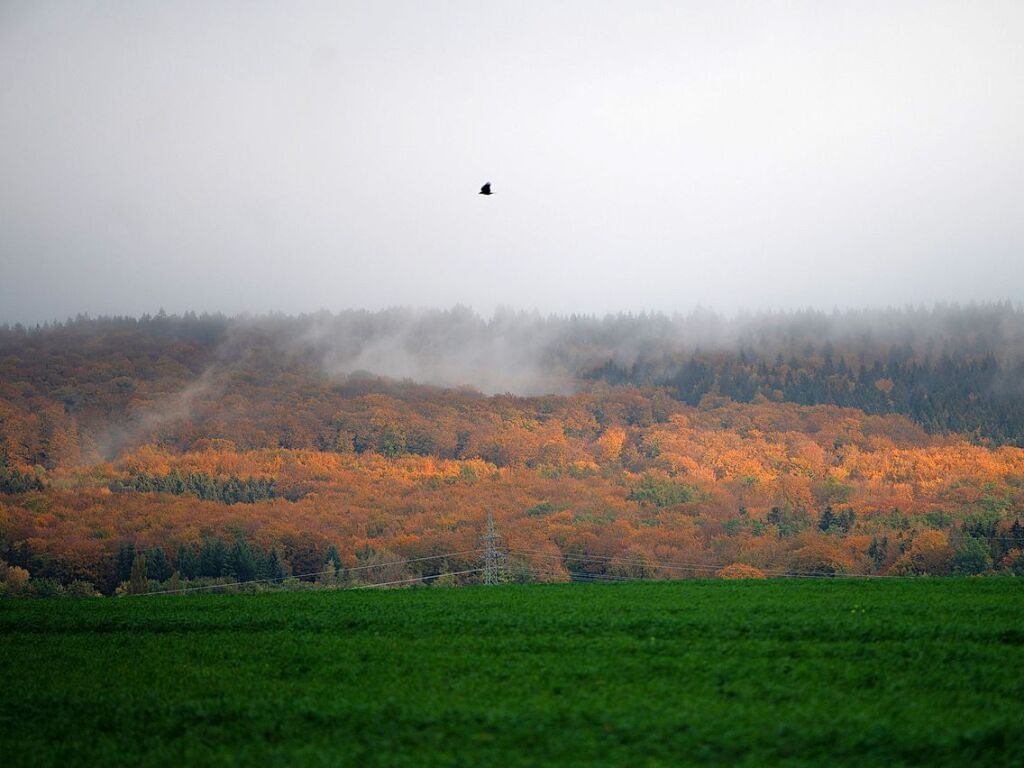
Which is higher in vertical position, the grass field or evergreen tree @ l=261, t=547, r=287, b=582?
the grass field

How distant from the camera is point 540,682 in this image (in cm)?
1306

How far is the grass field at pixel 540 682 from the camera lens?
10273 mm

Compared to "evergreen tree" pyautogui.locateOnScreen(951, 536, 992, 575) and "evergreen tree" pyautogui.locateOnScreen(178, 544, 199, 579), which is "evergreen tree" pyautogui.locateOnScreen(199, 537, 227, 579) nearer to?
"evergreen tree" pyautogui.locateOnScreen(178, 544, 199, 579)

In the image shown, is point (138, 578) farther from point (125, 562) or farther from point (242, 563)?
point (242, 563)

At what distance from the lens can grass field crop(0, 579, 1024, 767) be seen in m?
10.3

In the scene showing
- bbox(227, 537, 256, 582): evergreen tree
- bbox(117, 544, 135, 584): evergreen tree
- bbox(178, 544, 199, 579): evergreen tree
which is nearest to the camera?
bbox(227, 537, 256, 582): evergreen tree

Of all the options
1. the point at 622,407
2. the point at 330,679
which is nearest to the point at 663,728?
the point at 330,679

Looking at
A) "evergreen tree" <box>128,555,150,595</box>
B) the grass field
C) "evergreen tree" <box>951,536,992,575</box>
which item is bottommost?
"evergreen tree" <box>128,555,150,595</box>

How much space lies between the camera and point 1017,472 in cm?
10319

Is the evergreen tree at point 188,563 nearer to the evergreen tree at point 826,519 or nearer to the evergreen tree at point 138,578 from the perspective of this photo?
the evergreen tree at point 138,578

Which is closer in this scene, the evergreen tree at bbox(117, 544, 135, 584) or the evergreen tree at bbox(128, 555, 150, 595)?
the evergreen tree at bbox(128, 555, 150, 595)

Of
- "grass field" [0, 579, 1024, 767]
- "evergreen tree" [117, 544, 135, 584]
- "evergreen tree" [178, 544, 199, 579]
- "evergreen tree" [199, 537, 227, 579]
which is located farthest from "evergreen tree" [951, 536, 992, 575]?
"evergreen tree" [117, 544, 135, 584]

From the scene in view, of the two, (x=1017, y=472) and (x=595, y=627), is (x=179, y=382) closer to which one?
(x=1017, y=472)

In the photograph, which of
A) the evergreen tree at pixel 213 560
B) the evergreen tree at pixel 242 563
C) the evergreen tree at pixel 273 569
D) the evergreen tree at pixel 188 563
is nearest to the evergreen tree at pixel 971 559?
the evergreen tree at pixel 273 569
